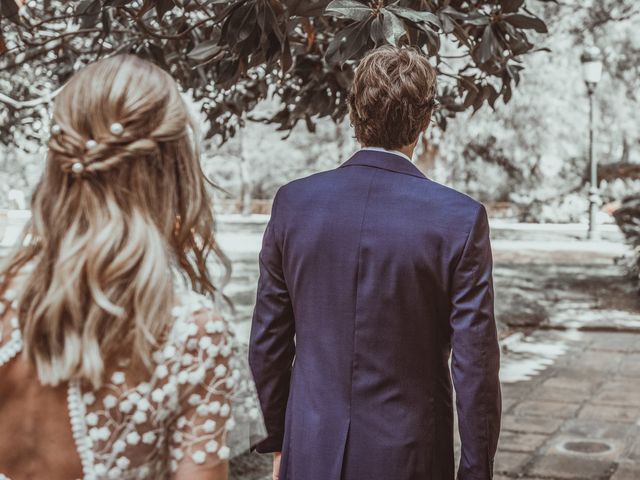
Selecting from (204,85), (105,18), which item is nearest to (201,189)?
(105,18)

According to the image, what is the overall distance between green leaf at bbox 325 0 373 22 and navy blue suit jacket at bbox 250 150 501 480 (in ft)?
1.99

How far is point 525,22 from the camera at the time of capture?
3.71m

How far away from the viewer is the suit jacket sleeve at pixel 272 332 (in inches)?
109

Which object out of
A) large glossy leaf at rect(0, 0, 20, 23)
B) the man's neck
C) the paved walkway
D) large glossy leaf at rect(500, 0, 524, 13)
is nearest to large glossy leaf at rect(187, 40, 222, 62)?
large glossy leaf at rect(0, 0, 20, 23)

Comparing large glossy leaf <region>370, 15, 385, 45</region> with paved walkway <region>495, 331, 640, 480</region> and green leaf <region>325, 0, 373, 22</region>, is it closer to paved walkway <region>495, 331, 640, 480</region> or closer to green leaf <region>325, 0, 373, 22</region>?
green leaf <region>325, 0, 373, 22</region>

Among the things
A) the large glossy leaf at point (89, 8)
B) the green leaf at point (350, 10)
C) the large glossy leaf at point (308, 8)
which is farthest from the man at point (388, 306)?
the large glossy leaf at point (89, 8)

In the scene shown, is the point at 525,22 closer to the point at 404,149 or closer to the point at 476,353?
the point at 404,149

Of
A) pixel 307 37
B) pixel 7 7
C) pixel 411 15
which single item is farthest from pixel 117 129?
pixel 307 37

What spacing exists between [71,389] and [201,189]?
44 cm

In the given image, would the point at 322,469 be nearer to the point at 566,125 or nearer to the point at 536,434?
the point at 536,434

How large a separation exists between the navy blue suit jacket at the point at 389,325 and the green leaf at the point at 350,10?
0.61 metres

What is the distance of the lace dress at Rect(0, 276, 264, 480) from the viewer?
1571 mm

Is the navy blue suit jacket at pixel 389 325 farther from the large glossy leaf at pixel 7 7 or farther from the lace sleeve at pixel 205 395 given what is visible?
the large glossy leaf at pixel 7 7

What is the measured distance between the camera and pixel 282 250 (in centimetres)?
272
